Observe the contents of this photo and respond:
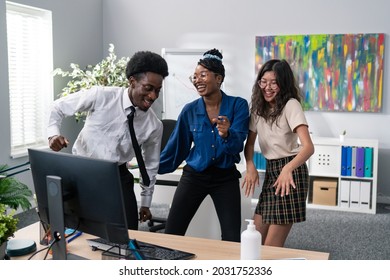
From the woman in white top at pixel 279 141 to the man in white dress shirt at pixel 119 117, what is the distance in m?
0.51

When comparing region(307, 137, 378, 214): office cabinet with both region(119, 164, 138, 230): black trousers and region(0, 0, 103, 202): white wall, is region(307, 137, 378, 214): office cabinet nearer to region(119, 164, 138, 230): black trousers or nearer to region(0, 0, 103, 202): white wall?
region(0, 0, 103, 202): white wall

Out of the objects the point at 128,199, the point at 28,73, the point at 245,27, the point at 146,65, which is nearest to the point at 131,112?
the point at 146,65

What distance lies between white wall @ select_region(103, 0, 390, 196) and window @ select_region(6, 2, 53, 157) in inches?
47.0

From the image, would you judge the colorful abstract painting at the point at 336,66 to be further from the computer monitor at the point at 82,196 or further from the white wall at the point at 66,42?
the computer monitor at the point at 82,196

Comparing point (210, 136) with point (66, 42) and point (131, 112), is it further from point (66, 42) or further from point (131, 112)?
point (66, 42)

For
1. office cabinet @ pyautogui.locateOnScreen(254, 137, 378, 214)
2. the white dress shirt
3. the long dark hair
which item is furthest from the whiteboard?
the white dress shirt

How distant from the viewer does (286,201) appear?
229cm

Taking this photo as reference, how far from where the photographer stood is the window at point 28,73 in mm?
4688

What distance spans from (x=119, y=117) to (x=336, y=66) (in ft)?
11.8

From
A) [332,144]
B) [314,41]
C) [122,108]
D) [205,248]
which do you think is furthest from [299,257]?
[314,41]

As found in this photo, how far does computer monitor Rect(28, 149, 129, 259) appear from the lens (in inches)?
57.5

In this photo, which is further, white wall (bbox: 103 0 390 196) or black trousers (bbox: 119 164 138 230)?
white wall (bbox: 103 0 390 196)

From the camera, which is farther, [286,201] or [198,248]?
[286,201]

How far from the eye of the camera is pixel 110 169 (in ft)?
4.72
